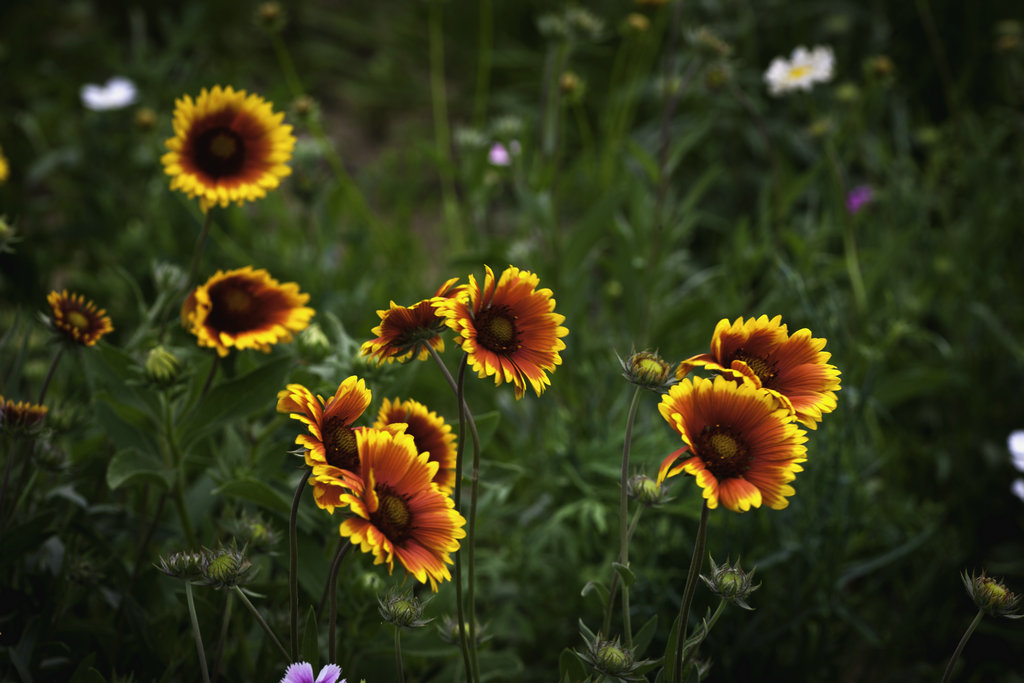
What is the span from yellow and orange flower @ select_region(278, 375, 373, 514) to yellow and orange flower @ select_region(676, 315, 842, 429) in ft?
0.94

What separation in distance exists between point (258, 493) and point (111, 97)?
1.86 m

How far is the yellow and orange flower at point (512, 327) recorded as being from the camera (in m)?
0.67

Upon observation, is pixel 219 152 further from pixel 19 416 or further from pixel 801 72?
pixel 801 72

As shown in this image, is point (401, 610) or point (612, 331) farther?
point (612, 331)

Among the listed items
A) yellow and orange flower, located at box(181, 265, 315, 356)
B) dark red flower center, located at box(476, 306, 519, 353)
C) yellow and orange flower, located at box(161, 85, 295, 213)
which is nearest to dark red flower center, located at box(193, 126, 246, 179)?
yellow and orange flower, located at box(161, 85, 295, 213)

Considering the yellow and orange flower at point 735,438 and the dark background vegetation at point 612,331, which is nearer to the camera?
the yellow and orange flower at point 735,438

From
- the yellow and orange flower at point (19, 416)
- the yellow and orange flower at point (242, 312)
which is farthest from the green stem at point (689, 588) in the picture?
the yellow and orange flower at point (19, 416)

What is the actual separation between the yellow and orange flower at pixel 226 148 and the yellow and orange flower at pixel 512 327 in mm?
373

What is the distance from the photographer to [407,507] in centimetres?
69

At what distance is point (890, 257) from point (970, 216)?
0.41 metres

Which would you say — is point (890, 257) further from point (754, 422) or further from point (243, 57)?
point (243, 57)

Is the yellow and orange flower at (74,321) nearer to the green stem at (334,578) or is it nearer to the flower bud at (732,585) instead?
the green stem at (334,578)

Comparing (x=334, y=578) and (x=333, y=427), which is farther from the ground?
(x=333, y=427)

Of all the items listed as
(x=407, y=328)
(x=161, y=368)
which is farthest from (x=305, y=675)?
(x=161, y=368)
